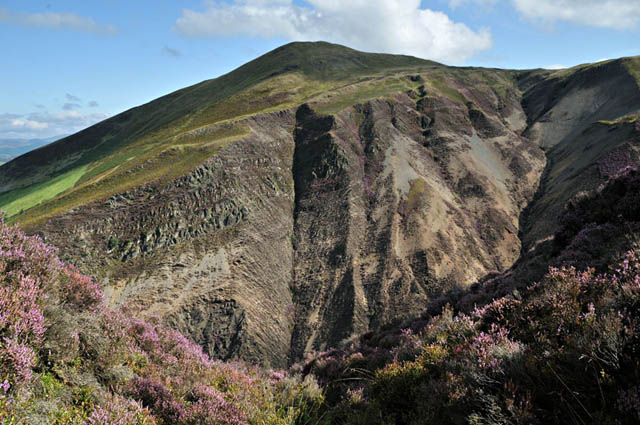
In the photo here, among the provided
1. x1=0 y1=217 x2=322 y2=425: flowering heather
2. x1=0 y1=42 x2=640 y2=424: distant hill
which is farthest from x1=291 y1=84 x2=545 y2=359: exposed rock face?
x1=0 y1=217 x2=322 y2=425: flowering heather

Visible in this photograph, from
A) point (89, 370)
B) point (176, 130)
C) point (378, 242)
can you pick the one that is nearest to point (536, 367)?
point (89, 370)

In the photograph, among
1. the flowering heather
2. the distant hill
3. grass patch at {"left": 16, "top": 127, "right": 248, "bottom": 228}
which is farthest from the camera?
grass patch at {"left": 16, "top": 127, "right": 248, "bottom": 228}

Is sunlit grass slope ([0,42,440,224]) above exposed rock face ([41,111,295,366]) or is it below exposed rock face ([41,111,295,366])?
above

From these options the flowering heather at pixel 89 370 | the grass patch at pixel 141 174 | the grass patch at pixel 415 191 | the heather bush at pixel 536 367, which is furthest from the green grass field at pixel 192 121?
the heather bush at pixel 536 367

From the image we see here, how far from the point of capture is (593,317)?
4648mm

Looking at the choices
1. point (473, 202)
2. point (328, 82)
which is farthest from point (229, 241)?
point (328, 82)

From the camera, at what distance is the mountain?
28062 millimetres

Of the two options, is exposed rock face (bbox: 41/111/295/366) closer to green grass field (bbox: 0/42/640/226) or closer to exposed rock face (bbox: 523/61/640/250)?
green grass field (bbox: 0/42/640/226)

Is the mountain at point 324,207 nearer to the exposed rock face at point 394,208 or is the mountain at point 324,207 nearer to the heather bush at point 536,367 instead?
the exposed rock face at point 394,208

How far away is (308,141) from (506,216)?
1380 inches

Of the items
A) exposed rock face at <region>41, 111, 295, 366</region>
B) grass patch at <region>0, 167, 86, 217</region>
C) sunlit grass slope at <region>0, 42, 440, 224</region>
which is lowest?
exposed rock face at <region>41, 111, 295, 366</region>

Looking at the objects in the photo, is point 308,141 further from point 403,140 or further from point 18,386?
point 18,386

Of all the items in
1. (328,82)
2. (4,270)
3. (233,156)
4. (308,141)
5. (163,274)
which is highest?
(328,82)

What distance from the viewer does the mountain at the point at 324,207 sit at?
92.1ft
